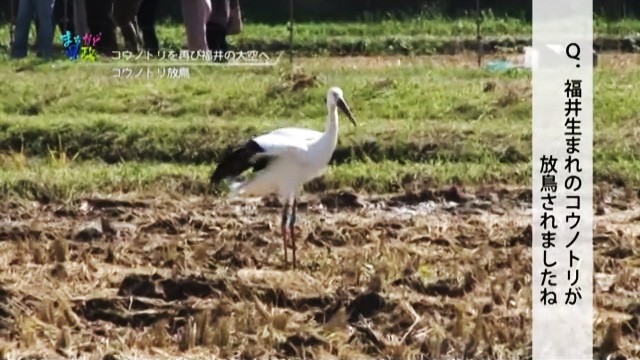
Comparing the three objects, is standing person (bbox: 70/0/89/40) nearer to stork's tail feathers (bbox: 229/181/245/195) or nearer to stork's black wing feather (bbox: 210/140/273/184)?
stork's tail feathers (bbox: 229/181/245/195)

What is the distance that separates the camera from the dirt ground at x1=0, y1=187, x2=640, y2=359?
7652 mm

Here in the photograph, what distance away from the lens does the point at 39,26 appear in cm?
1577

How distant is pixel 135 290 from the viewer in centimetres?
844

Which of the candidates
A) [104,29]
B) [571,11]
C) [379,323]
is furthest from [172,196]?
[571,11]

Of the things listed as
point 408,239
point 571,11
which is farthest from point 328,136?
point 571,11

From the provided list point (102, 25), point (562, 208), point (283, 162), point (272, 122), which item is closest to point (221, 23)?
point (102, 25)

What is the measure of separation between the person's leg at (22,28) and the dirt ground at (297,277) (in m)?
5.09

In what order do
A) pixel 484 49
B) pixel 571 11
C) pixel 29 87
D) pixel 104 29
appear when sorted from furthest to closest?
pixel 571 11
pixel 484 49
pixel 104 29
pixel 29 87

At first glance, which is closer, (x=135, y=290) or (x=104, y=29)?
(x=135, y=290)

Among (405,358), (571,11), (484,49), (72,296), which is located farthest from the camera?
(571,11)

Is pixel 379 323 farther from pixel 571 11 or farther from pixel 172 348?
pixel 571 11

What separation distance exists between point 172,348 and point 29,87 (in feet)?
21.8

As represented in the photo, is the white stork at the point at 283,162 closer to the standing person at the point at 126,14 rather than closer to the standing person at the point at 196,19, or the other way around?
the standing person at the point at 196,19

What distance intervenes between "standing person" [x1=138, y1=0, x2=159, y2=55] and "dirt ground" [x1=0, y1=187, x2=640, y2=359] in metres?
5.11
